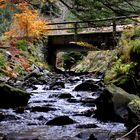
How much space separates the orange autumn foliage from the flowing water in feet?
36.2

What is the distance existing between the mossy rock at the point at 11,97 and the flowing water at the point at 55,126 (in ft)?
0.99

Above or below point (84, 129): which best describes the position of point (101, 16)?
above

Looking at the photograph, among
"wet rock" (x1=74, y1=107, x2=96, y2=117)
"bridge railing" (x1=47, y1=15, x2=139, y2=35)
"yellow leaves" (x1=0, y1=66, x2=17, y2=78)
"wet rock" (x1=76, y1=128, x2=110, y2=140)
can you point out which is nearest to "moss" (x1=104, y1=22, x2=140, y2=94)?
"bridge railing" (x1=47, y1=15, x2=139, y2=35)

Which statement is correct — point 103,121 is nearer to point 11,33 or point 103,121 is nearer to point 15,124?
point 15,124

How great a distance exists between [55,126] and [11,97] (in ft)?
8.61

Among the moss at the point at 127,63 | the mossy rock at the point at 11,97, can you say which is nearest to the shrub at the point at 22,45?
the moss at the point at 127,63

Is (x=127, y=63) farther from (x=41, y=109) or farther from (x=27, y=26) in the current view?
(x=27, y=26)

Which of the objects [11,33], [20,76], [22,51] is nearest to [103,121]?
[20,76]

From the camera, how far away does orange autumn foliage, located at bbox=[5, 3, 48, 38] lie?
21.7 m

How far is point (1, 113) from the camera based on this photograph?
923 centimetres

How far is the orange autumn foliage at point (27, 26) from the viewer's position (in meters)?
21.7

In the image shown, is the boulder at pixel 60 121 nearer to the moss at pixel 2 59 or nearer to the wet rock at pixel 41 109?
the wet rock at pixel 41 109

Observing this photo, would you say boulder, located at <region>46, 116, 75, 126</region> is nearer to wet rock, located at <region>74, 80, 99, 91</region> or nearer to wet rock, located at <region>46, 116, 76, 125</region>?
wet rock, located at <region>46, 116, 76, 125</region>

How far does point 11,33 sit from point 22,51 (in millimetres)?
1742
